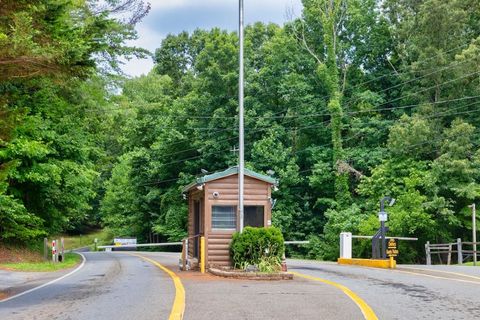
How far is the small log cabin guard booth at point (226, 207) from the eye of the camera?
17.9 metres

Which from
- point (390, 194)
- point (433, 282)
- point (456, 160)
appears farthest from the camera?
point (390, 194)

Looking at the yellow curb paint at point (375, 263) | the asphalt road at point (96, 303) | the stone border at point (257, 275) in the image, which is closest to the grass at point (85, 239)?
the yellow curb paint at point (375, 263)

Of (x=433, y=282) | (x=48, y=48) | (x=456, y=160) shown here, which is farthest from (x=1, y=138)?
(x=456, y=160)

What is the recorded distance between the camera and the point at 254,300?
10.4 metres

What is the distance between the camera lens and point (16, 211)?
26.0m

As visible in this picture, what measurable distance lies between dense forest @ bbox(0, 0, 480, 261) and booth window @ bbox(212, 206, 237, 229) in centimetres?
964

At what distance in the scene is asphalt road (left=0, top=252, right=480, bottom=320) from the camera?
888 cm

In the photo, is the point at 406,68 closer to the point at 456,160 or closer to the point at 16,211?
the point at 456,160

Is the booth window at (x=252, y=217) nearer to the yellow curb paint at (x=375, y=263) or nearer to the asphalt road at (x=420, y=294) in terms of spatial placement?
the asphalt road at (x=420, y=294)

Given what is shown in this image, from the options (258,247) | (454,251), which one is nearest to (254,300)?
(258,247)

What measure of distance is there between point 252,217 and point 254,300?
7.87 m

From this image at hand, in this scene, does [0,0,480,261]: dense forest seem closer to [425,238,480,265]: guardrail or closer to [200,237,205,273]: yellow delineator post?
[425,238,480,265]: guardrail

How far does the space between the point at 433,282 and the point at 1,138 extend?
1042cm

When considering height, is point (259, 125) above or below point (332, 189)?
above
